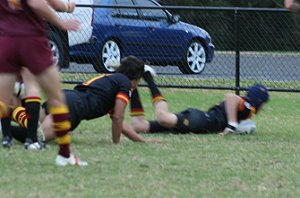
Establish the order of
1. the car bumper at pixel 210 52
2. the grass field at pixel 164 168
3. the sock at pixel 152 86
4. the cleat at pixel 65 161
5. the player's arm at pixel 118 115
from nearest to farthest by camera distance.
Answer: the grass field at pixel 164 168 → the cleat at pixel 65 161 → the player's arm at pixel 118 115 → the sock at pixel 152 86 → the car bumper at pixel 210 52

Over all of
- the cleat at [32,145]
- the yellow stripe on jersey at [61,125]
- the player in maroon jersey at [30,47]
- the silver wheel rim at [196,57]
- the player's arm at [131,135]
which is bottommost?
the silver wheel rim at [196,57]

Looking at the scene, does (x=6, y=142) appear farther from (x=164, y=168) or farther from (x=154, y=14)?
(x=154, y=14)

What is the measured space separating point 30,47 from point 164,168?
1443 millimetres

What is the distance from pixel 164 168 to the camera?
696 cm

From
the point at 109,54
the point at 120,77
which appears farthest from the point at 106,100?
the point at 109,54

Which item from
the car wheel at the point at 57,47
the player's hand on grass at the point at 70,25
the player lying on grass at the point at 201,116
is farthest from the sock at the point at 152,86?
the car wheel at the point at 57,47

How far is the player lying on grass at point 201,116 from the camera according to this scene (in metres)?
9.35

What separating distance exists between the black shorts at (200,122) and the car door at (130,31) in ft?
14.4

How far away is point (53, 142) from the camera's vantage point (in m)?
8.50

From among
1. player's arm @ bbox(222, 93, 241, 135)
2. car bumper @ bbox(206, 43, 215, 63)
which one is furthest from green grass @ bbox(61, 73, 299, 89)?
player's arm @ bbox(222, 93, 241, 135)

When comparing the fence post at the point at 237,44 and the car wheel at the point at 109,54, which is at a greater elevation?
the fence post at the point at 237,44

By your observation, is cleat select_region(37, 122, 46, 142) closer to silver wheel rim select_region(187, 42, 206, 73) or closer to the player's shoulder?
the player's shoulder

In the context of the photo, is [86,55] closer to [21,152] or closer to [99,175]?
[21,152]

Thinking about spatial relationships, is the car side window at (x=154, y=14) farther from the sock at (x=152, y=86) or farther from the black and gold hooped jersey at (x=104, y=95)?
the black and gold hooped jersey at (x=104, y=95)
